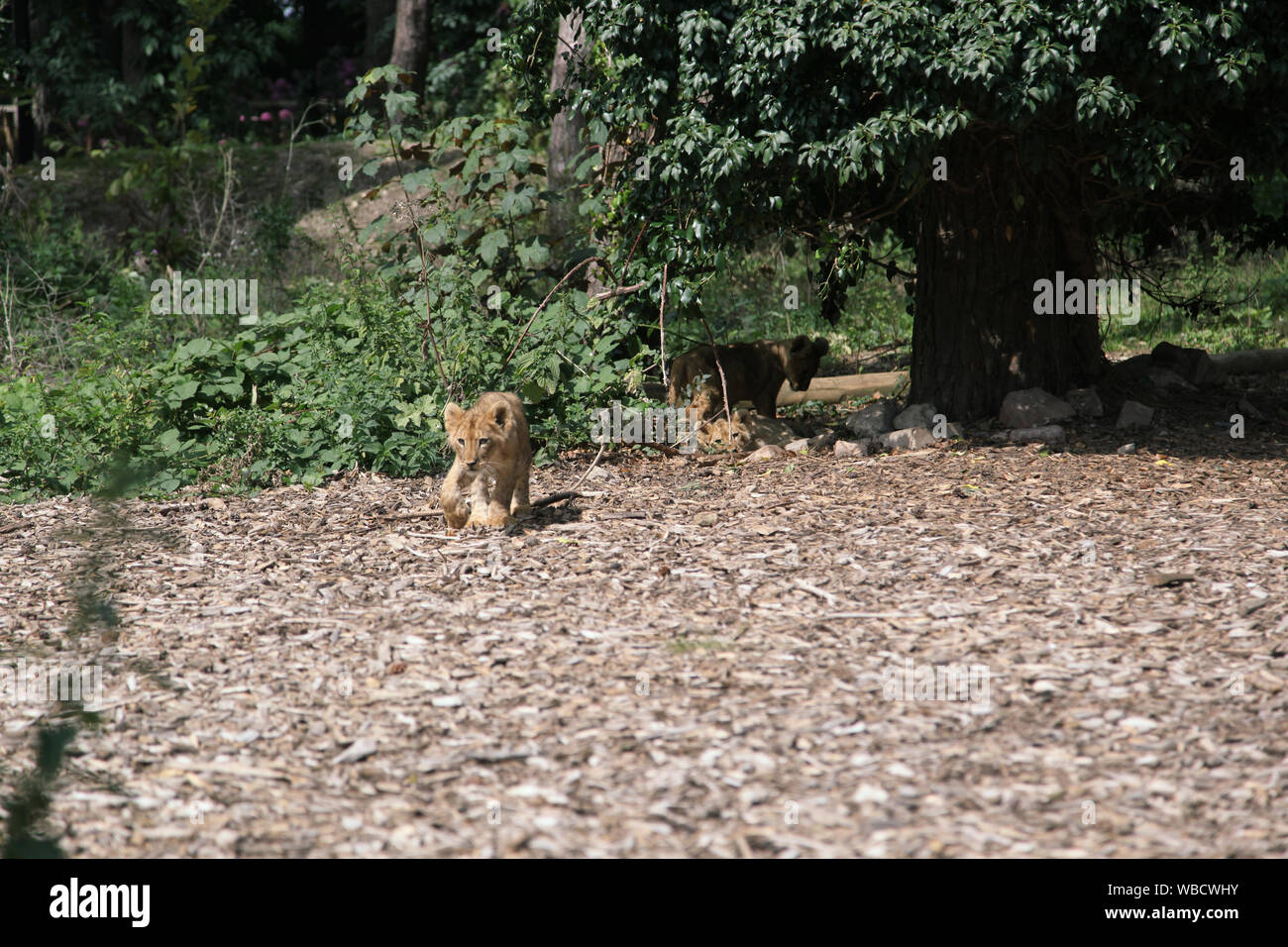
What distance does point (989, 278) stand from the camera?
742 centimetres

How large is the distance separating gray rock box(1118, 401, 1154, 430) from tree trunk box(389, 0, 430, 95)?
39.2 feet

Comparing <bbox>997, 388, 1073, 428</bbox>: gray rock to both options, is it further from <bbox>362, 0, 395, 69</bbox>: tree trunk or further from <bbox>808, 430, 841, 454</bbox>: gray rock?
<bbox>362, 0, 395, 69</bbox>: tree trunk

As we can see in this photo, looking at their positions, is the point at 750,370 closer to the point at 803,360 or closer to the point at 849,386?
the point at 803,360

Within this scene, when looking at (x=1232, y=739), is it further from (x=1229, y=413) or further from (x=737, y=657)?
(x=1229, y=413)

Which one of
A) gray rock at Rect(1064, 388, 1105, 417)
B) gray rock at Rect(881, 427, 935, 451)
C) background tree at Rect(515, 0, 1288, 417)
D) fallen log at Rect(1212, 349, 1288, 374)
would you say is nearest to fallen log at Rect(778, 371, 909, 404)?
background tree at Rect(515, 0, 1288, 417)

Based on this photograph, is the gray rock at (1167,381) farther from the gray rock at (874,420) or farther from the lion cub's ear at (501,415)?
the lion cub's ear at (501,415)

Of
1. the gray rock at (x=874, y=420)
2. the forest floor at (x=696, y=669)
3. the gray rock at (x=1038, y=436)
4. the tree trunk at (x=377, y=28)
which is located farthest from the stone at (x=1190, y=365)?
the tree trunk at (x=377, y=28)

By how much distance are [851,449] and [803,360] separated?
50.5 inches

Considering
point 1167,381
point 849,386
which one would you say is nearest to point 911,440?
point 849,386

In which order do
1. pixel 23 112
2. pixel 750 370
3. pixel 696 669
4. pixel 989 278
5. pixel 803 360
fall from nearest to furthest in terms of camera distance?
pixel 696 669, pixel 989 278, pixel 750 370, pixel 803 360, pixel 23 112

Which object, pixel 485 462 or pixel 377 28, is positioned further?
pixel 377 28

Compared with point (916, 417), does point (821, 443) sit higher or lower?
lower

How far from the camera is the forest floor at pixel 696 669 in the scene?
3.18 m

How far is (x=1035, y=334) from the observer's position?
752 cm
